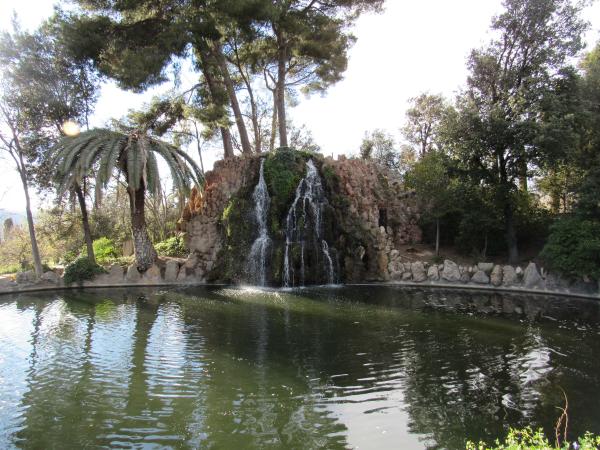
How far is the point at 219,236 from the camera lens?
18.3m

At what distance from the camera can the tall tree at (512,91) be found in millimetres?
15859

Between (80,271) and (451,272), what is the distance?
49.3ft

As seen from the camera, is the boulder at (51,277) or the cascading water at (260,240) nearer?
the boulder at (51,277)

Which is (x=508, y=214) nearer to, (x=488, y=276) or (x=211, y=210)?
(x=488, y=276)

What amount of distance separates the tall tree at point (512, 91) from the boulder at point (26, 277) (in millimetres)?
18295

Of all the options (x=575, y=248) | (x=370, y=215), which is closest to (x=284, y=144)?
(x=370, y=215)

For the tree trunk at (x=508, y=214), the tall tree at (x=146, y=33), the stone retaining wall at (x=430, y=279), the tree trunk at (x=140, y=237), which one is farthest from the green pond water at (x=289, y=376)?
the tall tree at (x=146, y=33)

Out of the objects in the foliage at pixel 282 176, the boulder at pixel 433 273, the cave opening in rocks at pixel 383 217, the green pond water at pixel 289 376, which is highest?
the foliage at pixel 282 176

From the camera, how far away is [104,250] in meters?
21.5

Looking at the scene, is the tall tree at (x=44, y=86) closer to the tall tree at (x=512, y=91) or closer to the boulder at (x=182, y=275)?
the boulder at (x=182, y=275)

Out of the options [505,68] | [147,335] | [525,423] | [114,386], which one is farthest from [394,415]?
[505,68]

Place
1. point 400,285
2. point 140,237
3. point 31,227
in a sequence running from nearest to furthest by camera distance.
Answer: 1. point 400,285
2. point 31,227
3. point 140,237

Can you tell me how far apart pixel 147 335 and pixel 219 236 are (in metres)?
9.33

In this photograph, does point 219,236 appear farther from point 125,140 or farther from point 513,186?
point 513,186
